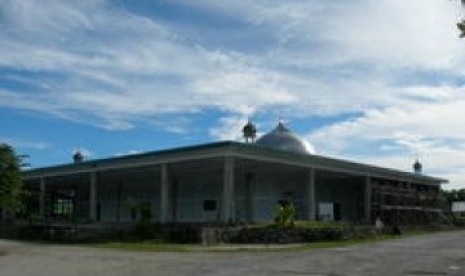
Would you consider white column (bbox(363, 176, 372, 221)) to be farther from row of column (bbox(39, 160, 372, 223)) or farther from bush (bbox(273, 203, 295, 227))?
bush (bbox(273, 203, 295, 227))

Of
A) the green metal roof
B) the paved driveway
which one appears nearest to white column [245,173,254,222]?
the green metal roof

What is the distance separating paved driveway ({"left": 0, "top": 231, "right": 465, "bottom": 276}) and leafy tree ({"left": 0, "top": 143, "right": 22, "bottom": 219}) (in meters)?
4.95

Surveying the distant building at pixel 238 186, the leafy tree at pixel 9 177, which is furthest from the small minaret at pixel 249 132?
the leafy tree at pixel 9 177

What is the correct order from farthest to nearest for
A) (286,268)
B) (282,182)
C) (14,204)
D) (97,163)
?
(282,182)
(97,163)
(14,204)
(286,268)

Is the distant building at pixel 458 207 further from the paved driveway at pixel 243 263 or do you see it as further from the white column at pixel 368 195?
the paved driveway at pixel 243 263

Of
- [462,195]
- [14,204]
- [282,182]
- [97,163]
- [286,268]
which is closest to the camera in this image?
[286,268]

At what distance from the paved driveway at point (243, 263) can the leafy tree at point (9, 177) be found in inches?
195

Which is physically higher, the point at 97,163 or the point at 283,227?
the point at 97,163

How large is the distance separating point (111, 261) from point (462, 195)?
90051 mm

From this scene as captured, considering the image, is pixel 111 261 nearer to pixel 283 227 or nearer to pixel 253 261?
pixel 253 261

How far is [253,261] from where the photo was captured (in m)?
22.2

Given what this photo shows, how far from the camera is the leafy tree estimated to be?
32.4m

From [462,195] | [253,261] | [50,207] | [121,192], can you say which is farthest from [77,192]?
[462,195]

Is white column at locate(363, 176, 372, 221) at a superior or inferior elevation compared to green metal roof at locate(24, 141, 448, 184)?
inferior
